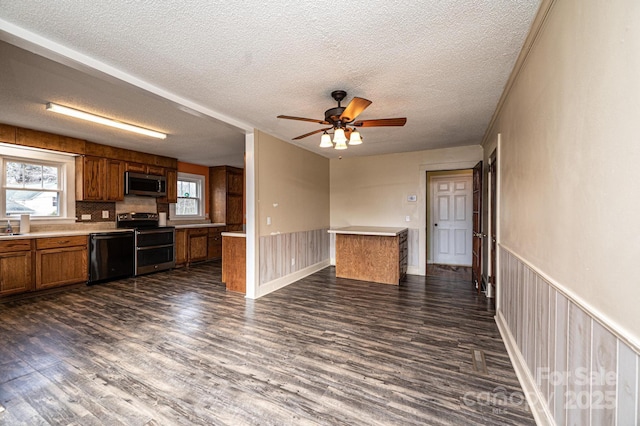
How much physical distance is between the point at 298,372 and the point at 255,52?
244 centimetres

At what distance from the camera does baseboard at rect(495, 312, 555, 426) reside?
1560 millimetres

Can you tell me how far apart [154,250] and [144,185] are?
1.36 metres

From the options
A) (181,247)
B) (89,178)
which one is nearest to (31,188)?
(89,178)

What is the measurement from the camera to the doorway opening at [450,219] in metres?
6.24

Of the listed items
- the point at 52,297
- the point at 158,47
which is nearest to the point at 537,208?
the point at 158,47

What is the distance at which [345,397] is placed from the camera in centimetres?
185

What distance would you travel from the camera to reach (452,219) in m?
6.41

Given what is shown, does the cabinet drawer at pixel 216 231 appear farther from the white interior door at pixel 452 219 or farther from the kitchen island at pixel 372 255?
the white interior door at pixel 452 219

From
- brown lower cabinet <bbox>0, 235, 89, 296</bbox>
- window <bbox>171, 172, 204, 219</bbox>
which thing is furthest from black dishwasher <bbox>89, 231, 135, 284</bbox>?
window <bbox>171, 172, 204, 219</bbox>

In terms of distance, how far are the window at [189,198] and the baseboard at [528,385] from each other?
6836 millimetres

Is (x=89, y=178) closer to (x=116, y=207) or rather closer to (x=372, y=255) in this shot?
(x=116, y=207)

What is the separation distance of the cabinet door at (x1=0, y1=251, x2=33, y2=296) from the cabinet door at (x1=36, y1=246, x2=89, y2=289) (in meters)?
0.10

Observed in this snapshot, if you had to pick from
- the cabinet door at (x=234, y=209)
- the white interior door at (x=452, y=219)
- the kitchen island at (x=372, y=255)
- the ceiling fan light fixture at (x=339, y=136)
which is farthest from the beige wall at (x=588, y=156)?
the cabinet door at (x=234, y=209)

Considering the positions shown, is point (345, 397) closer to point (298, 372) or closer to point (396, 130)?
point (298, 372)
